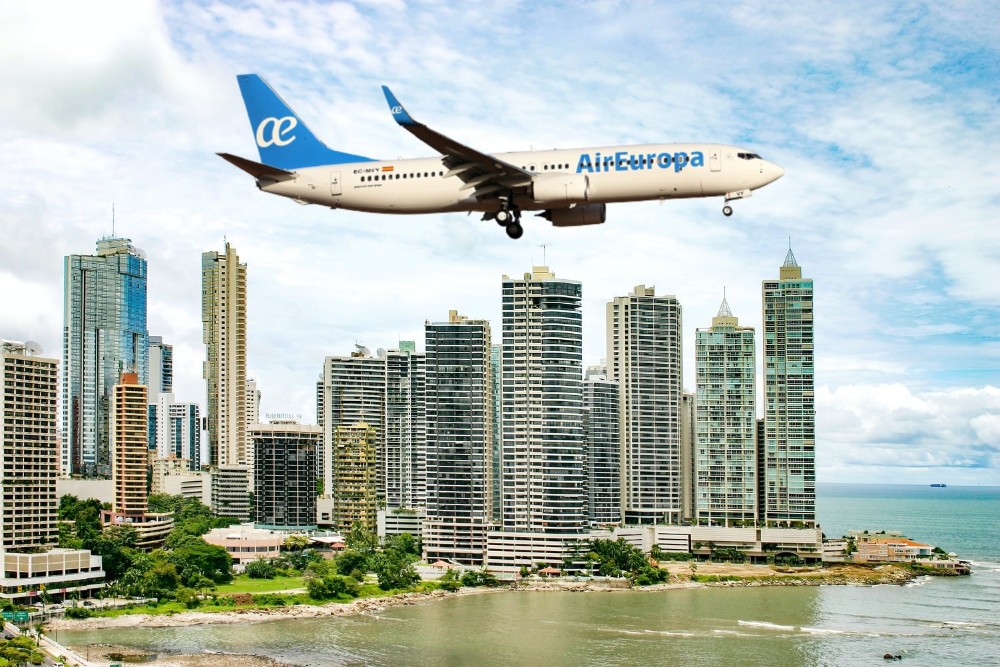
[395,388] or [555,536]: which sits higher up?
[395,388]

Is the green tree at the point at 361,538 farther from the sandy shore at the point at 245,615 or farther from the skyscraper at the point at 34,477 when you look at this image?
the skyscraper at the point at 34,477

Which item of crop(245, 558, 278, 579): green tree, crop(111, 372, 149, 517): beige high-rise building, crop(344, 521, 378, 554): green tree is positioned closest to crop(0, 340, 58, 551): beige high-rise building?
crop(245, 558, 278, 579): green tree

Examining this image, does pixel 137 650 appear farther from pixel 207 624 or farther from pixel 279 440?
pixel 279 440

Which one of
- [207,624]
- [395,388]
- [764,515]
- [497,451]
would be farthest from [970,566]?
[207,624]

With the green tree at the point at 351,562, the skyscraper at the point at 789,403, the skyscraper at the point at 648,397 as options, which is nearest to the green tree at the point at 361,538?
the green tree at the point at 351,562

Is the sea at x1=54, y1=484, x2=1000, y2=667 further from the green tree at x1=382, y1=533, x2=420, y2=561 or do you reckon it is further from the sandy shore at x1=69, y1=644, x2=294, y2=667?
the green tree at x1=382, y1=533, x2=420, y2=561

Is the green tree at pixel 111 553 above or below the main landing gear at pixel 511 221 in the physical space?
below

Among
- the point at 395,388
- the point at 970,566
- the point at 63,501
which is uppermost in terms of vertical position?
the point at 395,388
